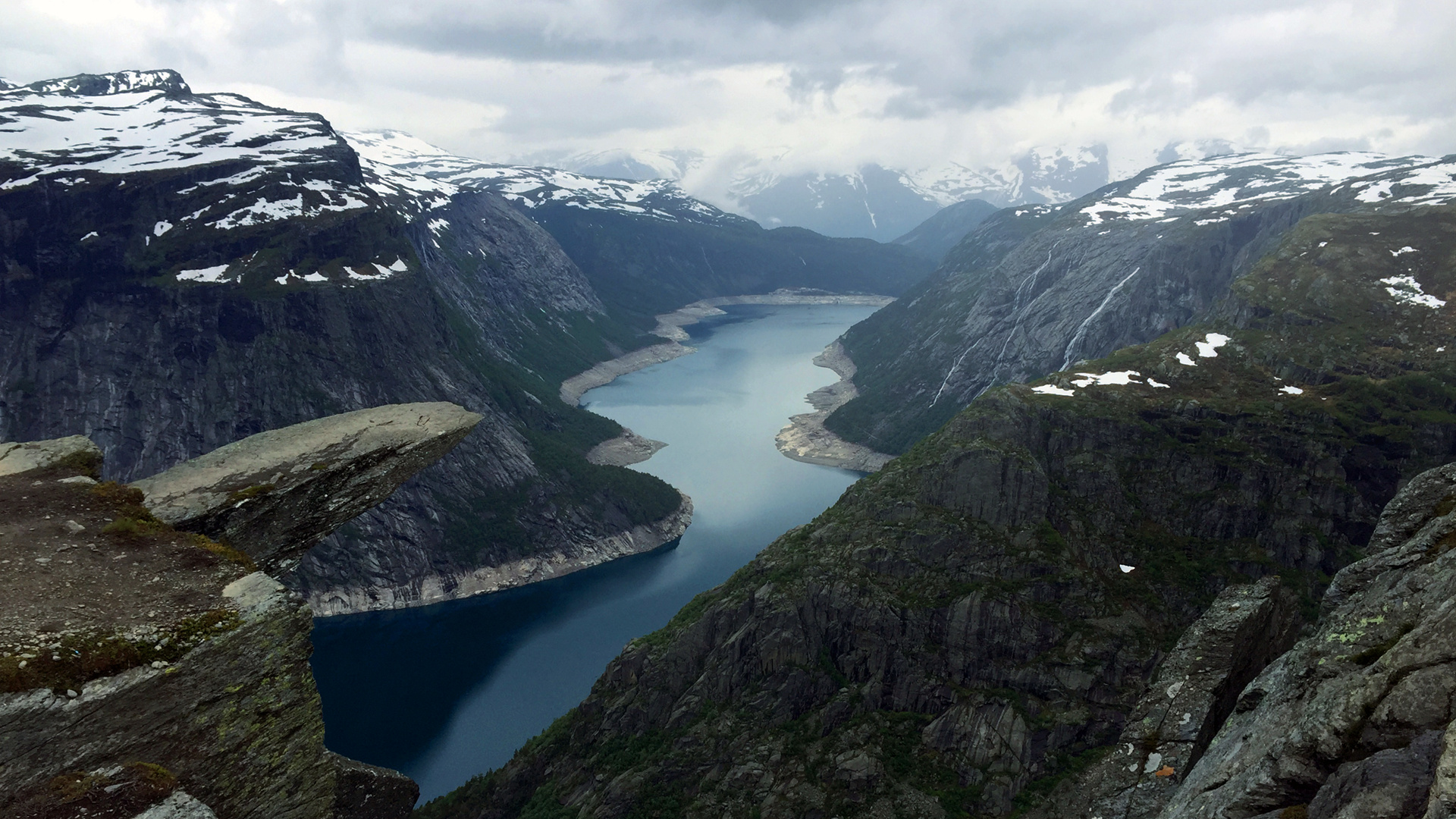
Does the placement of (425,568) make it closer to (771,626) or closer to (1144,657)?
(771,626)

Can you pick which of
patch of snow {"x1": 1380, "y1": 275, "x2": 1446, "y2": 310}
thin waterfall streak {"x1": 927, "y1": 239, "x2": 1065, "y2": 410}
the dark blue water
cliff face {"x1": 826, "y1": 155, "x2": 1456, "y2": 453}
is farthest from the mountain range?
patch of snow {"x1": 1380, "y1": 275, "x2": 1446, "y2": 310}

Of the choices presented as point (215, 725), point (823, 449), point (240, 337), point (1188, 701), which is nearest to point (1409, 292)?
point (1188, 701)

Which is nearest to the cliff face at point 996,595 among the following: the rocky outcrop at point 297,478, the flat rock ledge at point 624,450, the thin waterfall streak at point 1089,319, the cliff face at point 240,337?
the rocky outcrop at point 297,478

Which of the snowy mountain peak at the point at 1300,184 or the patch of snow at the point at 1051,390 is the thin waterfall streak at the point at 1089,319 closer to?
the snowy mountain peak at the point at 1300,184

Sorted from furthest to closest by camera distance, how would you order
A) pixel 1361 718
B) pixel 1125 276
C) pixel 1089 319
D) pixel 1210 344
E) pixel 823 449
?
pixel 823 449 → pixel 1125 276 → pixel 1089 319 → pixel 1210 344 → pixel 1361 718

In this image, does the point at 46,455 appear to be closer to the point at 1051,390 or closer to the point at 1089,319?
the point at 1051,390

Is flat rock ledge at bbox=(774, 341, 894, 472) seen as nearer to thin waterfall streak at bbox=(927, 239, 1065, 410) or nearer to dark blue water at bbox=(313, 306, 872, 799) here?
dark blue water at bbox=(313, 306, 872, 799)
